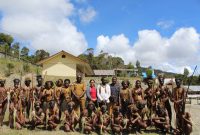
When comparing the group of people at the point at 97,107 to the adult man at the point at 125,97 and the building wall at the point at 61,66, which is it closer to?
the adult man at the point at 125,97

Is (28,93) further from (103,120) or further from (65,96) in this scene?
(103,120)

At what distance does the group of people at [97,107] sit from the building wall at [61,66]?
20.5 metres

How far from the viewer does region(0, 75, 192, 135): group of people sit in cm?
1320

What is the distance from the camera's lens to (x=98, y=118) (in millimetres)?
13227

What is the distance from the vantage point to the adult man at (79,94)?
551 inches

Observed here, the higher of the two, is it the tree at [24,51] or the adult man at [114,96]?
the tree at [24,51]

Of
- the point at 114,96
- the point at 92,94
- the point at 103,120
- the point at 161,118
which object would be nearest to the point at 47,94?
the point at 92,94

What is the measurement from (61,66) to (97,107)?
2136cm

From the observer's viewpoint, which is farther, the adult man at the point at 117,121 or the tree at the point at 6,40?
the tree at the point at 6,40

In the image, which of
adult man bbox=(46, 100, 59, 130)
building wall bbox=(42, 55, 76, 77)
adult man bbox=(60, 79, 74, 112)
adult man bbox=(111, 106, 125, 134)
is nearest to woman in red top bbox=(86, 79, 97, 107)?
adult man bbox=(60, 79, 74, 112)

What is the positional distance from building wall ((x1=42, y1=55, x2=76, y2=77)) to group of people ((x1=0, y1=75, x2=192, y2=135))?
20.5m

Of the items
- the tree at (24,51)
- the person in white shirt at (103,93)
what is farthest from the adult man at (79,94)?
the tree at (24,51)

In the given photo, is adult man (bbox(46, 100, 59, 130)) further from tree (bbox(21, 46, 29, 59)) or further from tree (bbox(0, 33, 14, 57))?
tree (bbox(21, 46, 29, 59))

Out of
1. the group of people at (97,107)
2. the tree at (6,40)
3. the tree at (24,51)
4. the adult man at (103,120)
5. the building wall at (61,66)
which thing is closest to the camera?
the adult man at (103,120)
